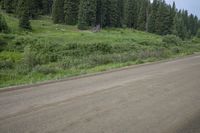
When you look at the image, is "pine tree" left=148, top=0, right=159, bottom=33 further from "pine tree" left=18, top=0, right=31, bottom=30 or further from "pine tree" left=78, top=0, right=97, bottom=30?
"pine tree" left=18, top=0, right=31, bottom=30

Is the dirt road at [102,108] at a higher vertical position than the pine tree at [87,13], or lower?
lower

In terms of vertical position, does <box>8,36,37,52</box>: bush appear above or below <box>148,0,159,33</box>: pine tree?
below

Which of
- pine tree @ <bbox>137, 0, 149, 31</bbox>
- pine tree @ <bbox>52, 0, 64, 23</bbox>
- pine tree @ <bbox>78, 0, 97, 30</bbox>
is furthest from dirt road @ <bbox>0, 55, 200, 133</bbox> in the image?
pine tree @ <bbox>137, 0, 149, 31</bbox>

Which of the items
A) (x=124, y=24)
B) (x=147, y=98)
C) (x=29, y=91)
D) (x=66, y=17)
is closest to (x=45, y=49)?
(x=29, y=91)

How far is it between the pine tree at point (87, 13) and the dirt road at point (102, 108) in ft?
160

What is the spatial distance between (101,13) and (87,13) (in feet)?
18.8

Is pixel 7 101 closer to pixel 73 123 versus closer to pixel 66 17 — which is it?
pixel 73 123

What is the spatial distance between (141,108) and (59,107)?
2.11 metres

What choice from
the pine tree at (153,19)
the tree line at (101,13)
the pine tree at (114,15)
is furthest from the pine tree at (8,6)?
the pine tree at (153,19)

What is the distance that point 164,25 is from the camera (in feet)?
245

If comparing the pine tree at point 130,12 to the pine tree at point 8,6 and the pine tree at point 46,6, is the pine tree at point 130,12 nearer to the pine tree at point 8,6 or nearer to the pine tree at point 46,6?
the pine tree at point 46,6

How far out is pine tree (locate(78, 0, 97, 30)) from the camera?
56.7m

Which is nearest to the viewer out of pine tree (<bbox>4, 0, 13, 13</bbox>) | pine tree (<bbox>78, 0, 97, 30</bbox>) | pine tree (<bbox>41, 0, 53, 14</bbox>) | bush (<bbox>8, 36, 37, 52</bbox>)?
bush (<bbox>8, 36, 37, 52</bbox>)

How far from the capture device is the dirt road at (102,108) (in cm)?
489
